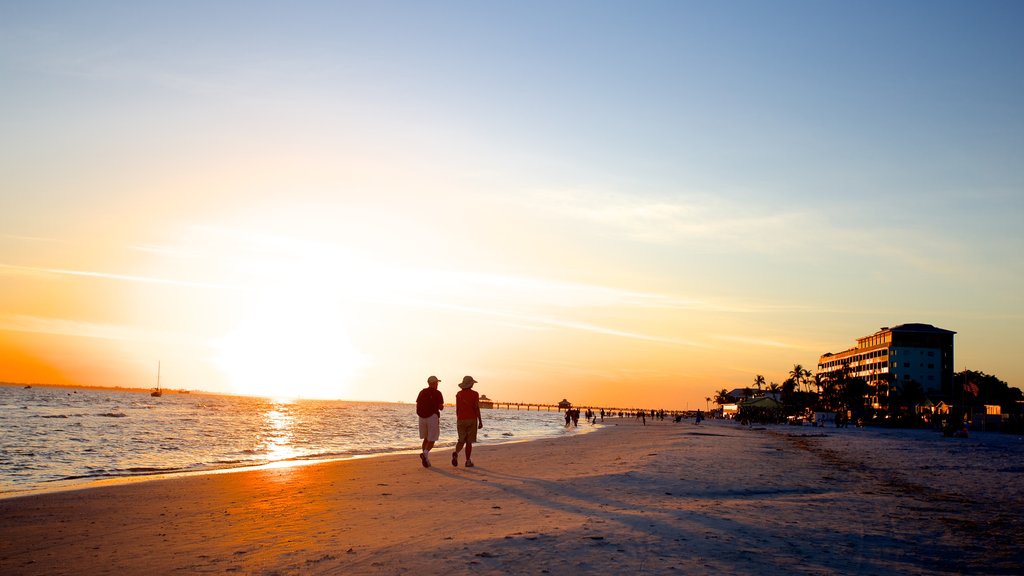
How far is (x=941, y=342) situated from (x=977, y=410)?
2302 inches

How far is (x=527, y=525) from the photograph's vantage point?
888 cm

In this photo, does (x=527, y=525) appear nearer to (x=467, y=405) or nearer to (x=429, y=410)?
(x=467, y=405)

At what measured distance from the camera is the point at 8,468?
20.6 m

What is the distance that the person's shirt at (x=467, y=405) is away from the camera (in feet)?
56.3

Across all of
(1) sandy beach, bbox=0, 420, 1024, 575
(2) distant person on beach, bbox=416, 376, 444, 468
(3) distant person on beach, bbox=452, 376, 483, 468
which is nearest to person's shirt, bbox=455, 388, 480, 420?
(3) distant person on beach, bbox=452, 376, 483, 468

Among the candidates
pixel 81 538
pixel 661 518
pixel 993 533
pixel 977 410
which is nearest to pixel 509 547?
pixel 661 518

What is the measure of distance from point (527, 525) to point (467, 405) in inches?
328

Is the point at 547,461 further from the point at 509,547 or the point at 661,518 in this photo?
the point at 509,547

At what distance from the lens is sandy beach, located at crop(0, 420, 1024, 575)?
23.2 feet

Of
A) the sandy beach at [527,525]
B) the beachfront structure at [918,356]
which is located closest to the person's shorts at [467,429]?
the sandy beach at [527,525]

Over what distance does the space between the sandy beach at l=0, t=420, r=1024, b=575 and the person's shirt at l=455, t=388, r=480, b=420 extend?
4.82 ft

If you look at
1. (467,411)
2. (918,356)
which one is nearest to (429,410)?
(467,411)

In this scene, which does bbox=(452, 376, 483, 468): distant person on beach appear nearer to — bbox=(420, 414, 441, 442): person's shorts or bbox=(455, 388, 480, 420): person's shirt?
bbox=(455, 388, 480, 420): person's shirt

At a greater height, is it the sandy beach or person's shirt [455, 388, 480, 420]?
person's shirt [455, 388, 480, 420]
